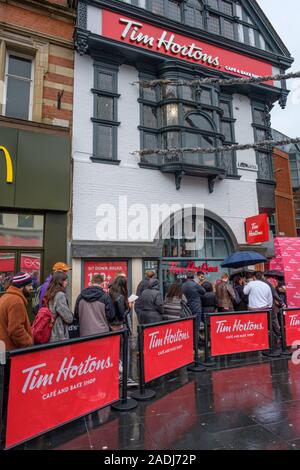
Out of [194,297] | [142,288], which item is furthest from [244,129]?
[142,288]

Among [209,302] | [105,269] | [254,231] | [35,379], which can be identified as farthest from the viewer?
[254,231]

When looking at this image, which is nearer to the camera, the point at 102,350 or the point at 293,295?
the point at 102,350

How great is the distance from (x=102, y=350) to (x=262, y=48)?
44.1 feet

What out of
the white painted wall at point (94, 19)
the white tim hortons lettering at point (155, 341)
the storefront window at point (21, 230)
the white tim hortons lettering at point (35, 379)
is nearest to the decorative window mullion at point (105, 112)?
the white painted wall at point (94, 19)

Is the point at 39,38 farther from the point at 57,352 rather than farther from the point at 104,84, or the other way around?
the point at 57,352

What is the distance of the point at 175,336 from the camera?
513cm

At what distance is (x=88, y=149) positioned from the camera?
Result: 9.03 m

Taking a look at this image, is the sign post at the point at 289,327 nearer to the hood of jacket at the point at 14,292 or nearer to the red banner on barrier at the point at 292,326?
the red banner on barrier at the point at 292,326

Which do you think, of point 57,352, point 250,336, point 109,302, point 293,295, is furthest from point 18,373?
point 293,295

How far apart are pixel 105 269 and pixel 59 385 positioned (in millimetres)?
5454

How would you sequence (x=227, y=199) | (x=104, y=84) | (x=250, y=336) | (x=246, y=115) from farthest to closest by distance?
1. (x=246, y=115)
2. (x=227, y=199)
3. (x=104, y=84)
4. (x=250, y=336)

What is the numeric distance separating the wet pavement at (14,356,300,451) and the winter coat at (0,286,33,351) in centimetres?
107

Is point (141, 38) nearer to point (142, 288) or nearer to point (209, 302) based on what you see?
point (142, 288)

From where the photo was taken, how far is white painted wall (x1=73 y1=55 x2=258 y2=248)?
8.76 metres
